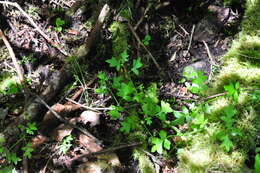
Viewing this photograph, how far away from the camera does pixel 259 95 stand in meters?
2.17

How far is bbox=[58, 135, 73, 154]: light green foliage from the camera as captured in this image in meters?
2.46

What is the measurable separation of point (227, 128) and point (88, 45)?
200 cm

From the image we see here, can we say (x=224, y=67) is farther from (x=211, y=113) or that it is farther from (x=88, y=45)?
(x=88, y=45)

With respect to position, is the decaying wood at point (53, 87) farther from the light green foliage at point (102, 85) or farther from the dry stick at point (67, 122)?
the light green foliage at point (102, 85)

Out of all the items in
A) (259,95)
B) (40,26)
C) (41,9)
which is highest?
(41,9)

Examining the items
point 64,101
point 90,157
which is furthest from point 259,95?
point 64,101

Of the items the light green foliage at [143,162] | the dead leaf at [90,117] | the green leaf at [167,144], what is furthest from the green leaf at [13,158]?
the green leaf at [167,144]

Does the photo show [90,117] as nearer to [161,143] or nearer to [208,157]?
[161,143]

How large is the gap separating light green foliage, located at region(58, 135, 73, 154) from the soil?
0.20 meters

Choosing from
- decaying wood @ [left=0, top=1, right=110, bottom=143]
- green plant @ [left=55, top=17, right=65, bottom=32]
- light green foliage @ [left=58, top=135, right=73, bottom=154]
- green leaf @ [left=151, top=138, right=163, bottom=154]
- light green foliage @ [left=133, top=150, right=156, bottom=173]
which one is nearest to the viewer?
green leaf @ [left=151, top=138, right=163, bottom=154]

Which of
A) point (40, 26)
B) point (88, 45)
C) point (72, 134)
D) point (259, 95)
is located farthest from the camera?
point (40, 26)

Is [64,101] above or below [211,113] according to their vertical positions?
above

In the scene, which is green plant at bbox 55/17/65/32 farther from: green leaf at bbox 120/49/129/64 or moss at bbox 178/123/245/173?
moss at bbox 178/123/245/173

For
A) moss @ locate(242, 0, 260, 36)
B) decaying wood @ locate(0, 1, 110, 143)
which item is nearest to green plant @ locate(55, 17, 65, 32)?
decaying wood @ locate(0, 1, 110, 143)
